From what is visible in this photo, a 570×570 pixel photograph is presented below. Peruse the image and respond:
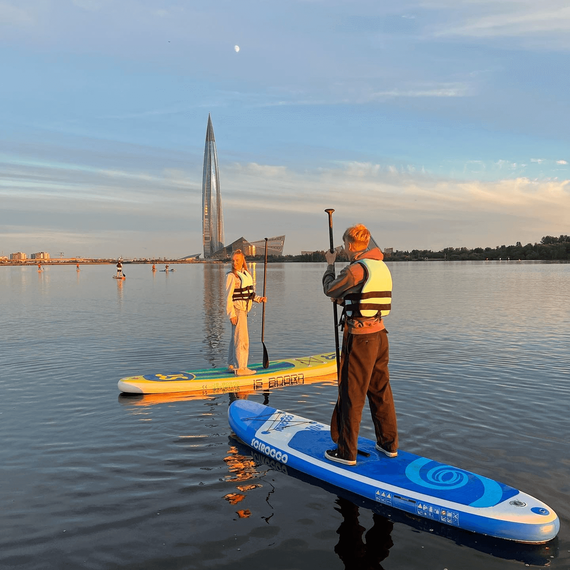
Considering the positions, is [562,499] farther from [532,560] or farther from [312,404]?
[312,404]

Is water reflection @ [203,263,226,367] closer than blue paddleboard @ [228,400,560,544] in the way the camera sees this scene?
No

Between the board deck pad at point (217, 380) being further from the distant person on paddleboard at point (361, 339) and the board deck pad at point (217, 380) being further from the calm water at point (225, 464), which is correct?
the distant person on paddleboard at point (361, 339)

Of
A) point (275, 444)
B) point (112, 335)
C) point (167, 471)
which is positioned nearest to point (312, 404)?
point (275, 444)

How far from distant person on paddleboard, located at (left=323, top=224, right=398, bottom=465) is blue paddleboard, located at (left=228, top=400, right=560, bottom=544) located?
0.22m

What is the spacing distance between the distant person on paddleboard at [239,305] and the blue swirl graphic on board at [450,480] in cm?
543

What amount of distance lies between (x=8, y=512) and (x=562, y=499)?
5.83 meters

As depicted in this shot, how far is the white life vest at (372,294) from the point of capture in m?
5.16

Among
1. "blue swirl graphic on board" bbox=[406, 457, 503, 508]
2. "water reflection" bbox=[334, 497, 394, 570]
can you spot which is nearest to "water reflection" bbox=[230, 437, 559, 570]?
"water reflection" bbox=[334, 497, 394, 570]

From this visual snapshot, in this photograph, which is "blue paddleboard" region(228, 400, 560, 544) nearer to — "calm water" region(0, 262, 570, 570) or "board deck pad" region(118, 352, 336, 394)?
"calm water" region(0, 262, 570, 570)

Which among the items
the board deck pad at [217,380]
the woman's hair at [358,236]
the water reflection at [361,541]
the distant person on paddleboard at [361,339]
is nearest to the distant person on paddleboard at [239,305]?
the board deck pad at [217,380]

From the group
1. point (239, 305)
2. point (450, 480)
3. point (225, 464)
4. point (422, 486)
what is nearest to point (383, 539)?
point (422, 486)

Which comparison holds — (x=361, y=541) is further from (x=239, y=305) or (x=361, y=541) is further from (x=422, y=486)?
(x=239, y=305)

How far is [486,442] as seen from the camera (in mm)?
6895

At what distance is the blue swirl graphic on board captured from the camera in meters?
4.62
